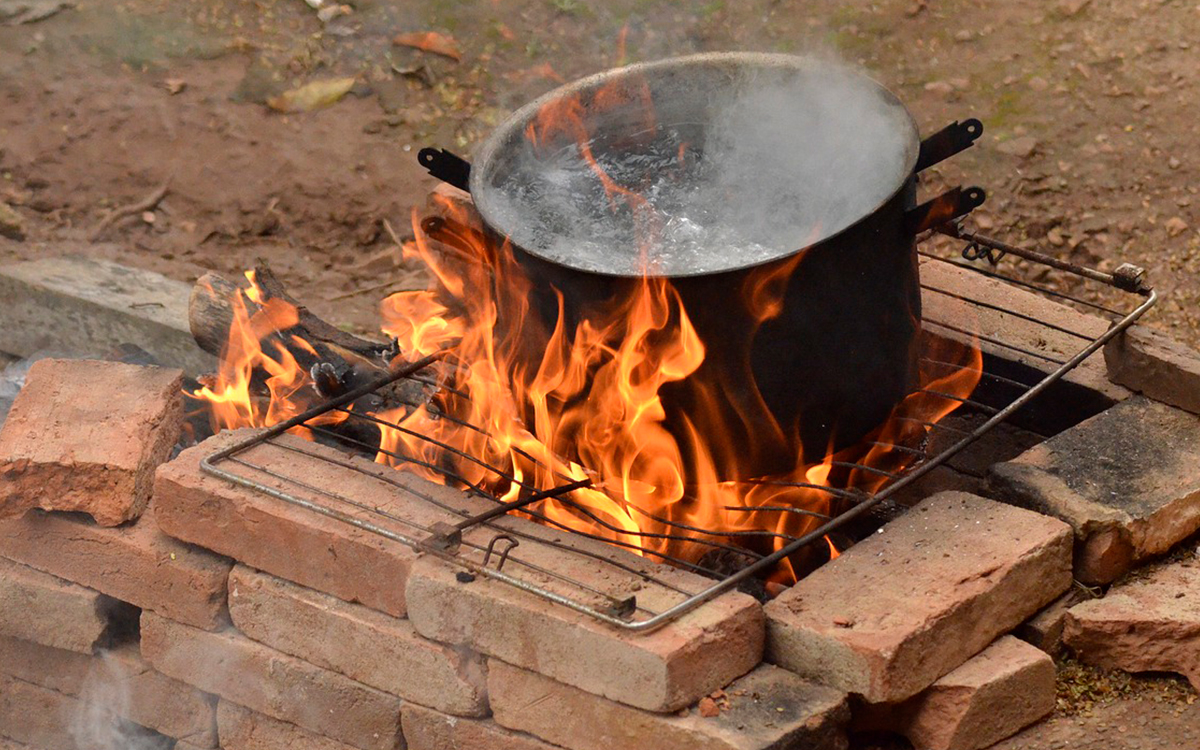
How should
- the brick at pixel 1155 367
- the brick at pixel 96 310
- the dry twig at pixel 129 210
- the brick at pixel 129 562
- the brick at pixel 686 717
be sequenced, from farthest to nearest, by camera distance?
1. the dry twig at pixel 129 210
2. the brick at pixel 96 310
3. the brick at pixel 1155 367
4. the brick at pixel 129 562
5. the brick at pixel 686 717

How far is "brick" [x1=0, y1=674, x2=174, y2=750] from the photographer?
3998 mm

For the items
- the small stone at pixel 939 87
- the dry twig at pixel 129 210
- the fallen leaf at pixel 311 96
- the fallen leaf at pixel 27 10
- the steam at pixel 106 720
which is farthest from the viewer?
the fallen leaf at pixel 27 10

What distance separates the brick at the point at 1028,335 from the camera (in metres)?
3.91

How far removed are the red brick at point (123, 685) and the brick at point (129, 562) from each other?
8.9 inches

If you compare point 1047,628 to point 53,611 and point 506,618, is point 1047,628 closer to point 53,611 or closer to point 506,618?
point 506,618

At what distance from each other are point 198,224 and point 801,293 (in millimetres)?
3984

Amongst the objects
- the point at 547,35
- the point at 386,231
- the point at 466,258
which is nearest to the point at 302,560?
the point at 466,258

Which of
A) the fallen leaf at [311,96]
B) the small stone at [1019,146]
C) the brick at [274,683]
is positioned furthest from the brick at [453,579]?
the fallen leaf at [311,96]

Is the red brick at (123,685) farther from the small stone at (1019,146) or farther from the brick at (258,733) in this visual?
the small stone at (1019,146)

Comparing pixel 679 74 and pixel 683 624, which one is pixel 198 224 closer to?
pixel 679 74

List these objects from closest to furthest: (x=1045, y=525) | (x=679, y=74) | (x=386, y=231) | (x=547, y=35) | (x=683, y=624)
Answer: (x=683, y=624), (x=1045, y=525), (x=679, y=74), (x=386, y=231), (x=547, y=35)

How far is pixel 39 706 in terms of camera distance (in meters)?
4.05

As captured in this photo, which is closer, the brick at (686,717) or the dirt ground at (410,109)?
the brick at (686,717)

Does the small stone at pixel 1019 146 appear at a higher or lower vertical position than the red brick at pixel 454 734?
higher
